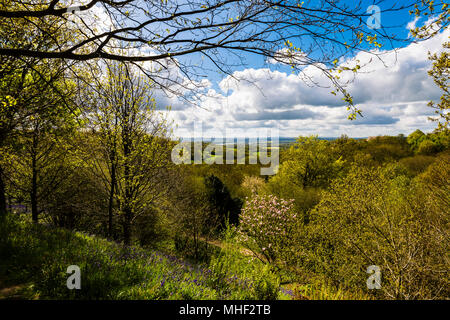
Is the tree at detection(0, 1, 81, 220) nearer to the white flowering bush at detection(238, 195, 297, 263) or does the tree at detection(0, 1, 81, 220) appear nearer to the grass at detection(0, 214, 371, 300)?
the grass at detection(0, 214, 371, 300)

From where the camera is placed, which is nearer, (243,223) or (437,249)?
(437,249)

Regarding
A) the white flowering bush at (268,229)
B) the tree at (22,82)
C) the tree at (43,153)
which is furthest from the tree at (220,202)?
the tree at (22,82)

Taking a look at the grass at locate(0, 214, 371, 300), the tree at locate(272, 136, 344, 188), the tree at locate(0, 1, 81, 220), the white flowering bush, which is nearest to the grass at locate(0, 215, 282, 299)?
the grass at locate(0, 214, 371, 300)

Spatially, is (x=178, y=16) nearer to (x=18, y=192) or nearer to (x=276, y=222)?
(x=276, y=222)

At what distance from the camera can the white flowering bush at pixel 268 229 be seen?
37.6 ft

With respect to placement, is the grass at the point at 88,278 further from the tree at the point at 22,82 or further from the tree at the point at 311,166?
the tree at the point at 311,166

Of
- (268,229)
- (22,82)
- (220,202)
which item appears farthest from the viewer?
(220,202)

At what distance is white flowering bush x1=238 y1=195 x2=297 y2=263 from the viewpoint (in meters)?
11.5

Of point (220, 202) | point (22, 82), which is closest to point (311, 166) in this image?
point (220, 202)

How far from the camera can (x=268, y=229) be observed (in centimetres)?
1227

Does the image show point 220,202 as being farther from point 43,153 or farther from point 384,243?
point 384,243

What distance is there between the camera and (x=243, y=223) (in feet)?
45.2
